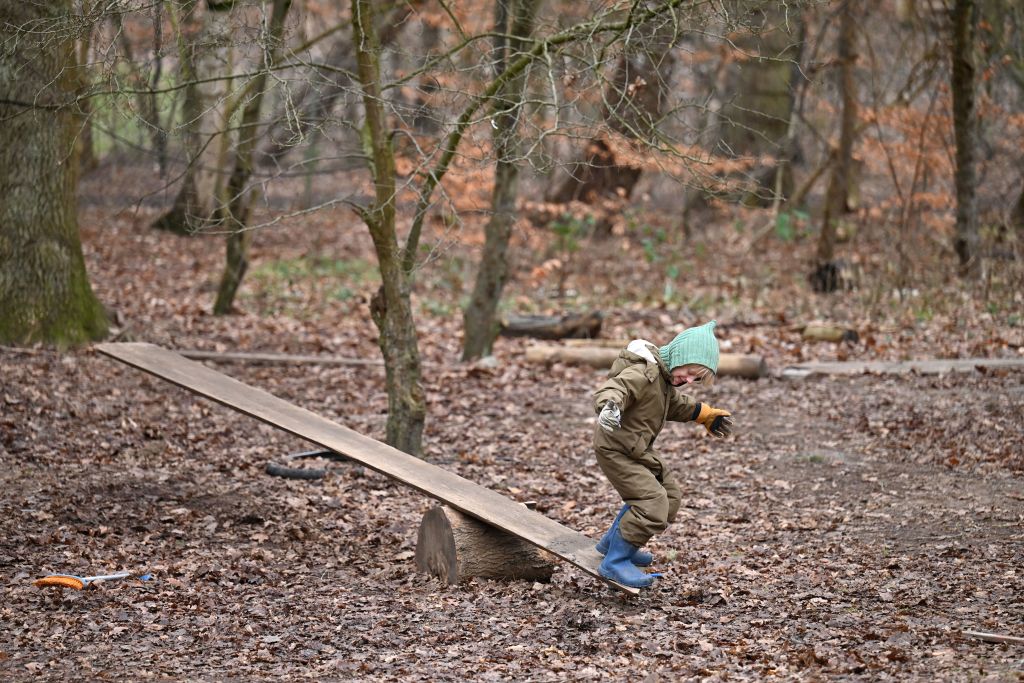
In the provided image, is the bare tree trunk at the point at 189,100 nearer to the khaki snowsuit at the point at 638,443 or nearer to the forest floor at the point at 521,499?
the forest floor at the point at 521,499

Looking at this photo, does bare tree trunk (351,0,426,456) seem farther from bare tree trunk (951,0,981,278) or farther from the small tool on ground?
bare tree trunk (951,0,981,278)

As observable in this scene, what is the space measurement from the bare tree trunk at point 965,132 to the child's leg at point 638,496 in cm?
1004

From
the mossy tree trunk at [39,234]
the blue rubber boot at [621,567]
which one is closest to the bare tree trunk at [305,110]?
the mossy tree trunk at [39,234]

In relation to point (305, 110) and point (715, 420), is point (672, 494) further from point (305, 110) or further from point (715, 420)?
point (305, 110)

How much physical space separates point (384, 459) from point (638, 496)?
1747 millimetres

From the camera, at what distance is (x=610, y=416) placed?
507cm

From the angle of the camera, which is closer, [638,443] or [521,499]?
[638,443]

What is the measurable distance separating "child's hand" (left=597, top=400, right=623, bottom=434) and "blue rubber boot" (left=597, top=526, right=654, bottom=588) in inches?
28.5

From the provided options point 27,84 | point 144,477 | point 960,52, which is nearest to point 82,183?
point 27,84

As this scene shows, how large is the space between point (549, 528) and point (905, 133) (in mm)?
A: 12709

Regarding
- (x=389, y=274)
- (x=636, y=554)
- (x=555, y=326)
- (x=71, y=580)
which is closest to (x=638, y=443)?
(x=636, y=554)

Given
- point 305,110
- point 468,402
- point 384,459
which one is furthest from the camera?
point 468,402

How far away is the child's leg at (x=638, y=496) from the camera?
5.37m

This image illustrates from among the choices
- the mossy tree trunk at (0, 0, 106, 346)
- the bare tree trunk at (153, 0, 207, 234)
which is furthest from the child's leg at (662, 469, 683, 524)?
the mossy tree trunk at (0, 0, 106, 346)
